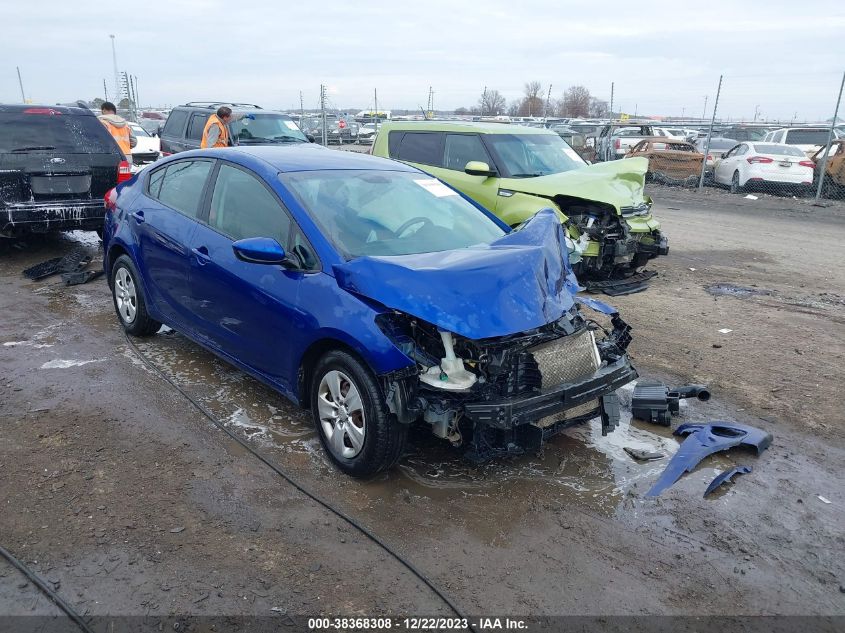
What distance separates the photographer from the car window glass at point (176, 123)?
13.7 metres

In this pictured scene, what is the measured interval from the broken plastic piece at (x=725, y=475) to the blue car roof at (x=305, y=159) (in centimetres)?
300

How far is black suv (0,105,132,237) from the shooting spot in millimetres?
7617

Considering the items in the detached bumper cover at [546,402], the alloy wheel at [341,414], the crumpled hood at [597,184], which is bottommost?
the alloy wheel at [341,414]

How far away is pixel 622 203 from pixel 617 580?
215 inches

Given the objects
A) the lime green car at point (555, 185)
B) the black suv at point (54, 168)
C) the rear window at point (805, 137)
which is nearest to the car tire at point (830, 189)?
the rear window at point (805, 137)

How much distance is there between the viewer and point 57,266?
26.2 feet

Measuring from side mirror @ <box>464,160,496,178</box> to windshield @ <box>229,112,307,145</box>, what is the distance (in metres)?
6.28

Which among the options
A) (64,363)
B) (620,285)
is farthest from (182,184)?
(620,285)

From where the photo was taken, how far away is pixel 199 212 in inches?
187

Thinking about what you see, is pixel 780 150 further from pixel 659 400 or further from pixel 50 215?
pixel 50 215

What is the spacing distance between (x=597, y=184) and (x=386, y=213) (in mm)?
4227

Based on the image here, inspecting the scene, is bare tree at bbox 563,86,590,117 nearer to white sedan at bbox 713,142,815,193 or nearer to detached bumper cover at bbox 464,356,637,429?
white sedan at bbox 713,142,815,193

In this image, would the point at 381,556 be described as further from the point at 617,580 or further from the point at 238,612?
the point at 617,580

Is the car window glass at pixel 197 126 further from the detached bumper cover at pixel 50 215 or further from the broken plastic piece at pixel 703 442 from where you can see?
the broken plastic piece at pixel 703 442
